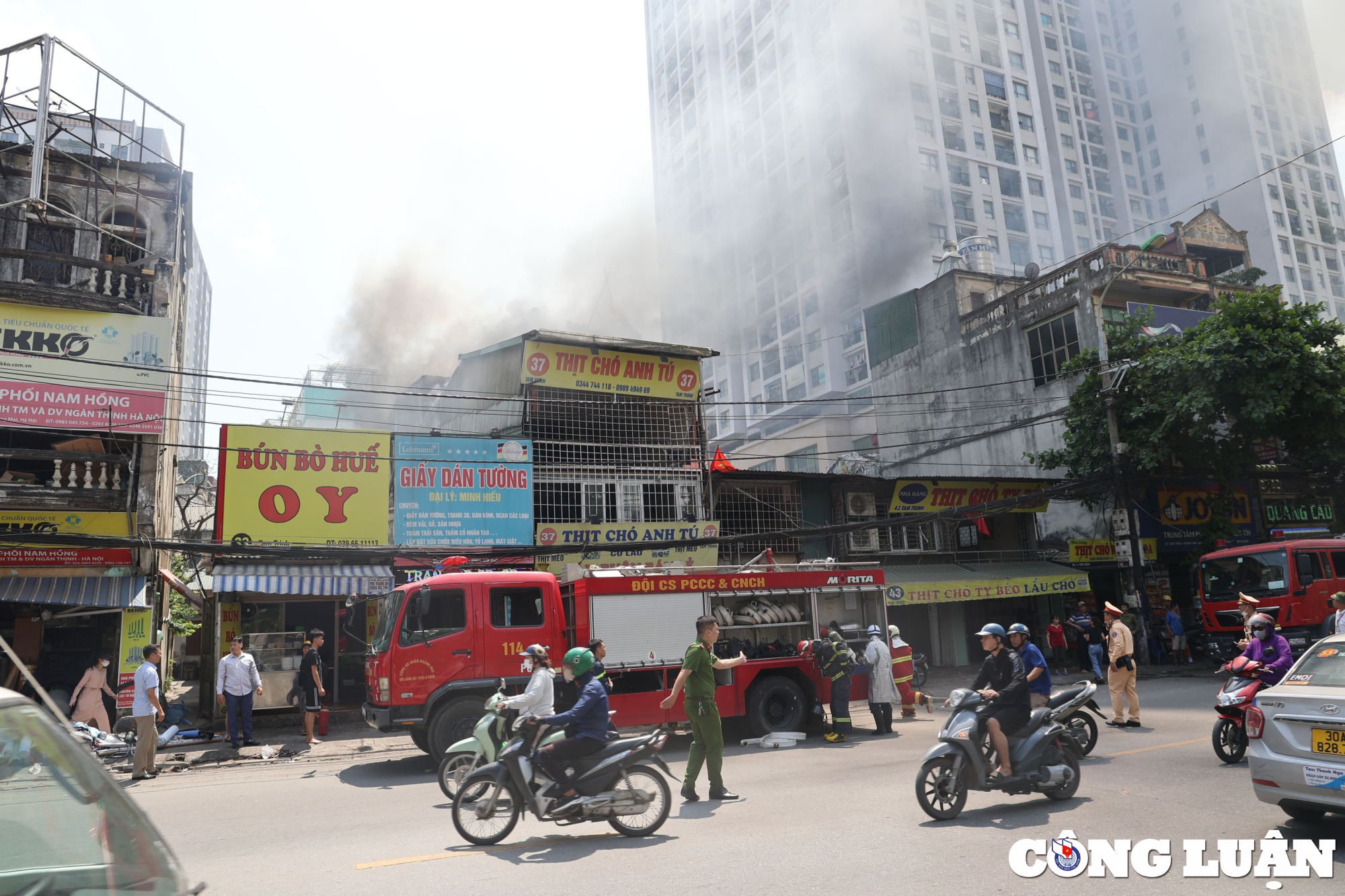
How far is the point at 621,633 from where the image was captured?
1184 cm

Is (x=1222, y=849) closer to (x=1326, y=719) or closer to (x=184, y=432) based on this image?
(x=1326, y=719)

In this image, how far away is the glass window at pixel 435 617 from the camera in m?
10.8

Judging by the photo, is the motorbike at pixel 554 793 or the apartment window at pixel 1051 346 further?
the apartment window at pixel 1051 346

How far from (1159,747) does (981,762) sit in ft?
14.9

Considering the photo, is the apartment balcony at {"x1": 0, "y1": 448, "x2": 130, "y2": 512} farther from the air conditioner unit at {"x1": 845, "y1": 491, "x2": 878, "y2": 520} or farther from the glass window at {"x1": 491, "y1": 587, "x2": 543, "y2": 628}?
the air conditioner unit at {"x1": 845, "y1": 491, "x2": 878, "y2": 520}

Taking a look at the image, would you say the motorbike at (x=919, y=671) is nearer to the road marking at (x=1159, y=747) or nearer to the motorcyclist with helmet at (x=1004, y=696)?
the road marking at (x=1159, y=747)

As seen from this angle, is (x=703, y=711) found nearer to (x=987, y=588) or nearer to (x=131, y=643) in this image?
(x=131, y=643)

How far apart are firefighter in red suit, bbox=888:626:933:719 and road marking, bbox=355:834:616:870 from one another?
28.0ft

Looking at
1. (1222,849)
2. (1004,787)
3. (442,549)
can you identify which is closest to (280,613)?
(442,549)

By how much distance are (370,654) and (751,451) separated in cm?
4239

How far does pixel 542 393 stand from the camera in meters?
20.9

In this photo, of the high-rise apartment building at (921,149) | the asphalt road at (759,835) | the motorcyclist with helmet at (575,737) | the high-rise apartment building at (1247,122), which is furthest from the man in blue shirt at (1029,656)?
the high-rise apartment building at (1247,122)

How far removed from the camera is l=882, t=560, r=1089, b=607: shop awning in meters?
20.9

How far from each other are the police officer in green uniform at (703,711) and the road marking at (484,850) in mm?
1379
